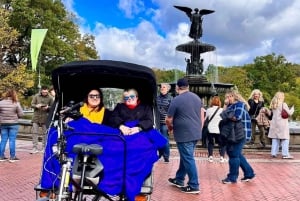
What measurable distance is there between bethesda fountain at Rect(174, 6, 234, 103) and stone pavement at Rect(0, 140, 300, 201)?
7.13m

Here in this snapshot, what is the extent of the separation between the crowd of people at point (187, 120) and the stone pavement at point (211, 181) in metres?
0.27

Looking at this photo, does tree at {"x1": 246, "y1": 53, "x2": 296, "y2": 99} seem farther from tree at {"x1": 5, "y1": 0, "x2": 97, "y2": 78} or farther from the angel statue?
the angel statue

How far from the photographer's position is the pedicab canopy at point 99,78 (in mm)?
5605

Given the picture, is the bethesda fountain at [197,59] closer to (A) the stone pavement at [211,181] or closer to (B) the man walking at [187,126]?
(A) the stone pavement at [211,181]

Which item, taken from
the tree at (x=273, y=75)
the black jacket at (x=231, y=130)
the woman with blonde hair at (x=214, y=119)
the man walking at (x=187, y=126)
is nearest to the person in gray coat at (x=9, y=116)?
the woman with blonde hair at (x=214, y=119)

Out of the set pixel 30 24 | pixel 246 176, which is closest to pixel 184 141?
pixel 246 176

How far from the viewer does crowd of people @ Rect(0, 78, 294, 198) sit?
6000 mm

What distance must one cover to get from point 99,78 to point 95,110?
2.97 ft

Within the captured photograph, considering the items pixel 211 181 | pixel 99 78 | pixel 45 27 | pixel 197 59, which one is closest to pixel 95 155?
pixel 99 78

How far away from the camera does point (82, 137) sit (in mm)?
5004

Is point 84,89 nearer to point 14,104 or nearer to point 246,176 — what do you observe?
point 246,176

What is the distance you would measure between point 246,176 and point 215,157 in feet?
12.5

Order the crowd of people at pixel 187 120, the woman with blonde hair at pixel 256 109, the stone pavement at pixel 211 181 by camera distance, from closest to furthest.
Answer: the crowd of people at pixel 187 120
the stone pavement at pixel 211 181
the woman with blonde hair at pixel 256 109

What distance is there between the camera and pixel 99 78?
22.6 ft
